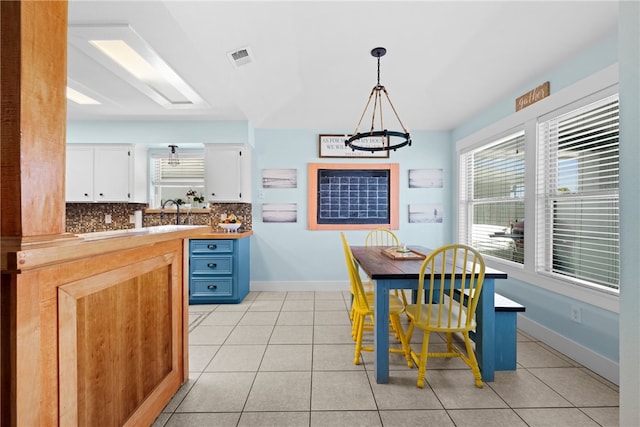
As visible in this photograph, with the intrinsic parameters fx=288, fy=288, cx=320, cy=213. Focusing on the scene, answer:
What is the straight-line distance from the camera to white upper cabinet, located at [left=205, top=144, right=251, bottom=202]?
13.0ft

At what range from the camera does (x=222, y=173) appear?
3.97m

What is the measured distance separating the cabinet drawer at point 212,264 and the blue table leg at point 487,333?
282 centimetres

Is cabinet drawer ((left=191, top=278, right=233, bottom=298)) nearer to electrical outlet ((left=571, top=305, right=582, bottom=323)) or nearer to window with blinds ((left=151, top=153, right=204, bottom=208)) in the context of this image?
window with blinds ((left=151, top=153, right=204, bottom=208))

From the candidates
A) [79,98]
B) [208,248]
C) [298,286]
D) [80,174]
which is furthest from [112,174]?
[298,286]

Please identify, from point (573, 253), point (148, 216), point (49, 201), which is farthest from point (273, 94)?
point (573, 253)

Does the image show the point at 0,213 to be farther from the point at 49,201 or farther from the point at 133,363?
the point at 133,363

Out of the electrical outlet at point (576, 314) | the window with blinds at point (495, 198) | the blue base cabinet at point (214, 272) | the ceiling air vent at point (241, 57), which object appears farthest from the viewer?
the blue base cabinet at point (214, 272)

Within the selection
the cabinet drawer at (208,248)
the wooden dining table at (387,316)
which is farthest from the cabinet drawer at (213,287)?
the wooden dining table at (387,316)

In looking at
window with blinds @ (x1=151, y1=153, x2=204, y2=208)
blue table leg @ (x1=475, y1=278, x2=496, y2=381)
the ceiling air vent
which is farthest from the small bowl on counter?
blue table leg @ (x1=475, y1=278, x2=496, y2=381)

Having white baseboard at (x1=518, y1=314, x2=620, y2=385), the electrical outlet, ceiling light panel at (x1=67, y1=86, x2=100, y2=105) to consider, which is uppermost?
ceiling light panel at (x1=67, y1=86, x2=100, y2=105)

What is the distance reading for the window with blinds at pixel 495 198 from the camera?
304 cm

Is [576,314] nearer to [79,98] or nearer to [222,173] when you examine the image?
[222,173]

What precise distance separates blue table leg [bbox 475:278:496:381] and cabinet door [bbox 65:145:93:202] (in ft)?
15.5

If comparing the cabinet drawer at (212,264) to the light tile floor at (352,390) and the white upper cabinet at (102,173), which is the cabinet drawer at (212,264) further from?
the white upper cabinet at (102,173)
